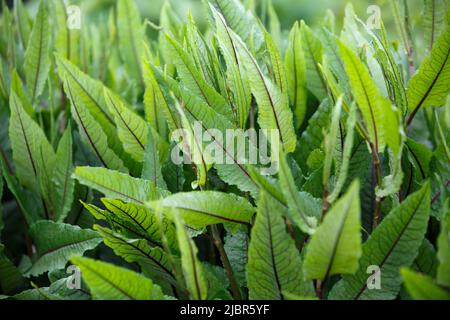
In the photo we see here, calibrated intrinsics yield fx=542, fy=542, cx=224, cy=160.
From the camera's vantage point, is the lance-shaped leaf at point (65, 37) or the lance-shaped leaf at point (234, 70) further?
the lance-shaped leaf at point (65, 37)

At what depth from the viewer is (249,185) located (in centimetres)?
78

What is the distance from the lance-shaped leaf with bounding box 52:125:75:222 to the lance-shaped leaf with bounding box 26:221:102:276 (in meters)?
0.04

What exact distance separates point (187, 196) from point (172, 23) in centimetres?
72

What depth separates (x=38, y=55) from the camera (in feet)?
3.71

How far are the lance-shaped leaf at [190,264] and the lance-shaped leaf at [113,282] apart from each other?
0.17ft

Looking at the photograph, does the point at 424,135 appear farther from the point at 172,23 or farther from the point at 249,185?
the point at 172,23

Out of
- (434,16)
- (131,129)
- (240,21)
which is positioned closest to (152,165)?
(131,129)

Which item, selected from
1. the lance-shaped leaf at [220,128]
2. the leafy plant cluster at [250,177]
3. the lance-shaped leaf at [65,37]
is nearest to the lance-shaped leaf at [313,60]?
the leafy plant cluster at [250,177]

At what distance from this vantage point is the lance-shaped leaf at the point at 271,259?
67 cm

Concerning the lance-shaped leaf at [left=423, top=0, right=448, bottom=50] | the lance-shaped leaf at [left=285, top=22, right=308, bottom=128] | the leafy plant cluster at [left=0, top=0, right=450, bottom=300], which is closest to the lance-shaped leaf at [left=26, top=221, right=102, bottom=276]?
the leafy plant cluster at [left=0, top=0, right=450, bottom=300]

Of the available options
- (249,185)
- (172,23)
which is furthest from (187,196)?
(172,23)

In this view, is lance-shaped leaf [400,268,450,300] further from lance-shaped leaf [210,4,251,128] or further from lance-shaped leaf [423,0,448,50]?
lance-shaped leaf [423,0,448,50]

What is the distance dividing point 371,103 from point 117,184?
36 cm

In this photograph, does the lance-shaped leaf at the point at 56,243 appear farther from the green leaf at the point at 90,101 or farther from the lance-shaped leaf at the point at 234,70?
the lance-shaped leaf at the point at 234,70
